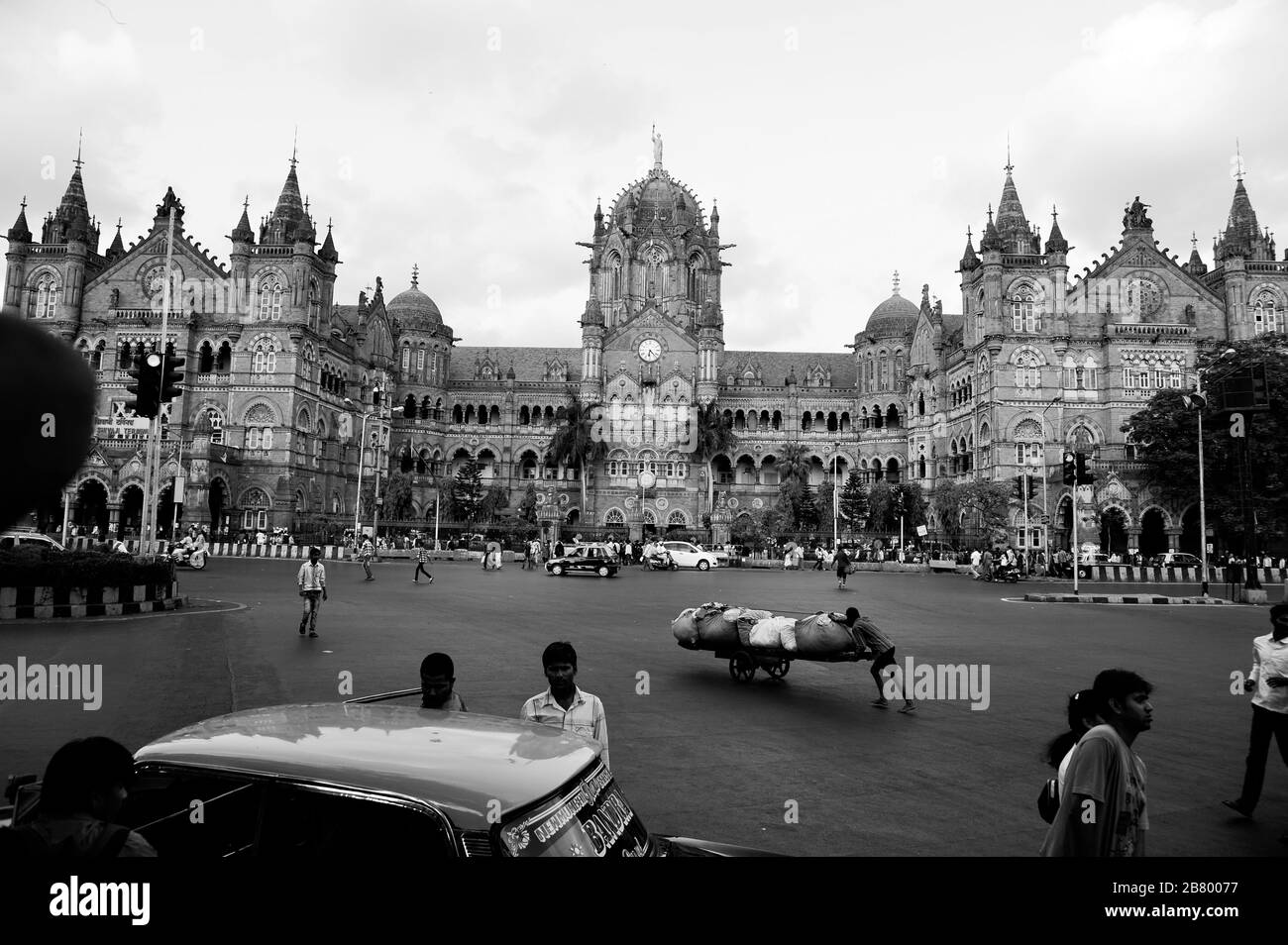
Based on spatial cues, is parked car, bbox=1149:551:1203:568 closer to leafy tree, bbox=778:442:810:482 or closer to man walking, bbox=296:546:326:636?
leafy tree, bbox=778:442:810:482

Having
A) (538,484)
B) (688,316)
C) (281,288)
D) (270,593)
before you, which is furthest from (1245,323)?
(281,288)

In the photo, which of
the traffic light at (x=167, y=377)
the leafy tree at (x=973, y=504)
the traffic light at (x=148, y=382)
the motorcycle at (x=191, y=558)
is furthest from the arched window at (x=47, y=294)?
the leafy tree at (x=973, y=504)

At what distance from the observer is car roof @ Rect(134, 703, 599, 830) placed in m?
3.19

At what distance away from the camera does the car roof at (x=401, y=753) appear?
3.19m

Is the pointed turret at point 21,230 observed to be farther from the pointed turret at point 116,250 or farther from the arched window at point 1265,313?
the arched window at point 1265,313

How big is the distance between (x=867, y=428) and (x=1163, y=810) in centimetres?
6467

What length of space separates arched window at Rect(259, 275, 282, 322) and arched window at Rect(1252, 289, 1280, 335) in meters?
62.5

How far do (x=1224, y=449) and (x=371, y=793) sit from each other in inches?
2041

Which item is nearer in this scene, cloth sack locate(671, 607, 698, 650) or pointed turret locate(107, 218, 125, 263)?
cloth sack locate(671, 607, 698, 650)

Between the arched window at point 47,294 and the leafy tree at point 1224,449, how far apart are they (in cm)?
6710

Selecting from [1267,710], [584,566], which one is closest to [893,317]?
[584,566]

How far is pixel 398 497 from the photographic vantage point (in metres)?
62.9

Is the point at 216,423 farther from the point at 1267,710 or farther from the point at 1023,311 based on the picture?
the point at 1267,710

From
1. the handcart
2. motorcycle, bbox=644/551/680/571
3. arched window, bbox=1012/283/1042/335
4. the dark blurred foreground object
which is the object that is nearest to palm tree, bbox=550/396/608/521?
motorcycle, bbox=644/551/680/571
